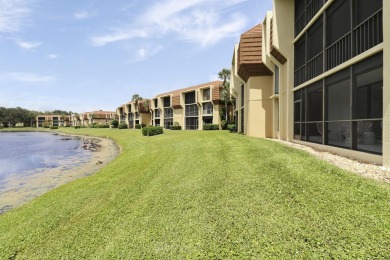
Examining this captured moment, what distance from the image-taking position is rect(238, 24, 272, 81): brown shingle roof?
829 inches

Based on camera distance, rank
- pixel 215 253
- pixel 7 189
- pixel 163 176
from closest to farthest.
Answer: pixel 215 253 → pixel 163 176 → pixel 7 189

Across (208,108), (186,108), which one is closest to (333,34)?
(208,108)

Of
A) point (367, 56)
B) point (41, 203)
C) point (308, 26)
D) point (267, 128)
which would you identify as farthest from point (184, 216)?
point (267, 128)

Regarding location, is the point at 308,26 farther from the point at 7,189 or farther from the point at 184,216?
the point at 7,189

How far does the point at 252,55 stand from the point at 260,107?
4.82m

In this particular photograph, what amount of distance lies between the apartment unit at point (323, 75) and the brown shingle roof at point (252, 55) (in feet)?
0.29

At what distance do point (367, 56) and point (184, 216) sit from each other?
8979 mm

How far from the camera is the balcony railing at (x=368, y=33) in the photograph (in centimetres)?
847

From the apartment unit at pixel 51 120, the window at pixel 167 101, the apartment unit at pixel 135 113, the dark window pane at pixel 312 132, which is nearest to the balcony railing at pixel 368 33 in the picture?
the dark window pane at pixel 312 132

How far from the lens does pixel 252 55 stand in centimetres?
2120

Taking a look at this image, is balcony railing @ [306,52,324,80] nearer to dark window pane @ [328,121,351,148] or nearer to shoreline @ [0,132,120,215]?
dark window pane @ [328,121,351,148]

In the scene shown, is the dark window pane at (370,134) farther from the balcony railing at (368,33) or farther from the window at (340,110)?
the balcony railing at (368,33)

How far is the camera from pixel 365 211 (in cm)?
516

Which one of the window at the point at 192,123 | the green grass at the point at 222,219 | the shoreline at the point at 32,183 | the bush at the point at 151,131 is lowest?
the shoreline at the point at 32,183
